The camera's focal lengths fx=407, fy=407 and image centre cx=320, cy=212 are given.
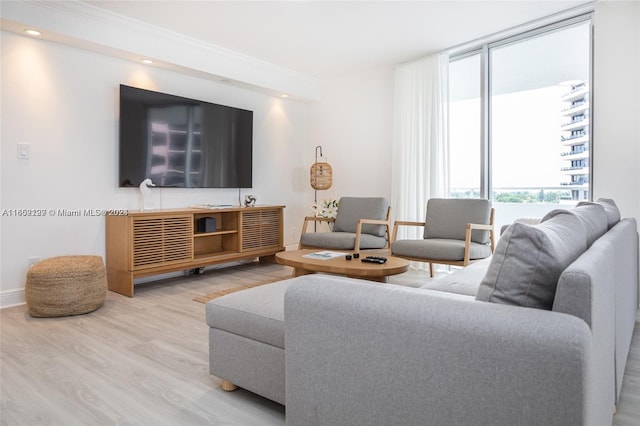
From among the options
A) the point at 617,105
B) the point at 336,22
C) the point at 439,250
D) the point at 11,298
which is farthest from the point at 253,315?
the point at 617,105

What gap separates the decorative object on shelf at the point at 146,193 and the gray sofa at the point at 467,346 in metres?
3.10

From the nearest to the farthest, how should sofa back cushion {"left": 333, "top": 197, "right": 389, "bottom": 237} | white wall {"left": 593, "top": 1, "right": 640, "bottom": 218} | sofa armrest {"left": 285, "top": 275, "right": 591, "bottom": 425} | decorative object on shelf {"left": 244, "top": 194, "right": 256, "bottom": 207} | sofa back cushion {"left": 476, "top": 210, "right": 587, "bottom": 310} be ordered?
sofa armrest {"left": 285, "top": 275, "right": 591, "bottom": 425}
sofa back cushion {"left": 476, "top": 210, "right": 587, "bottom": 310}
white wall {"left": 593, "top": 1, "right": 640, "bottom": 218}
sofa back cushion {"left": 333, "top": 197, "right": 389, "bottom": 237}
decorative object on shelf {"left": 244, "top": 194, "right": 256, "bottom": 207}

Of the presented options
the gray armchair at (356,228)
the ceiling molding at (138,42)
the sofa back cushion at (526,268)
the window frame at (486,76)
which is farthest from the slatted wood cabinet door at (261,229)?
the sofa back cushion at (526,268)

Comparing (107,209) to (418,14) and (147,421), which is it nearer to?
(147,421)

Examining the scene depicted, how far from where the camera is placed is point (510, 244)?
1068mm

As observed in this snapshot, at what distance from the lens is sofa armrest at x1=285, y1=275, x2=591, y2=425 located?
0.81m

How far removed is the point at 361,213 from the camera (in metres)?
4.59

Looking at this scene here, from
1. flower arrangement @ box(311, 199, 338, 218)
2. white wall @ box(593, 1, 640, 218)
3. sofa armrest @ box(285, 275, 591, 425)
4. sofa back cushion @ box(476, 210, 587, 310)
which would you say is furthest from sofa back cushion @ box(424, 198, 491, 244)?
sofa armrest @ box(285, 275, 591, 425)

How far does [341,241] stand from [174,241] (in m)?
1.60

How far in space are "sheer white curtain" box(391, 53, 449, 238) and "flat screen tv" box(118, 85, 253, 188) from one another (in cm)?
182

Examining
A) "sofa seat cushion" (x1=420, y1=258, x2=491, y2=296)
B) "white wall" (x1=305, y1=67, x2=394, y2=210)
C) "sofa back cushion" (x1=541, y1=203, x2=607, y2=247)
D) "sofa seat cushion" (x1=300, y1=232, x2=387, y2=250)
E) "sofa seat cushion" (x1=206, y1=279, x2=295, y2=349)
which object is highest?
"white wall" (x1=305, y1=67, x2=394, y2=210)

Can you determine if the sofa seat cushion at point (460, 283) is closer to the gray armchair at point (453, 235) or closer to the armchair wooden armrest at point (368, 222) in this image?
the gray armchair at point (453, 235)

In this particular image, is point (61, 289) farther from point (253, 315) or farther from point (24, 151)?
point (253, 315)

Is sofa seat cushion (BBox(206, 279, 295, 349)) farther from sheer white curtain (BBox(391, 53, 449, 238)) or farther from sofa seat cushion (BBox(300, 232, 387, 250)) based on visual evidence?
sheer white curtain (BBox(391, 53, 449, 238))
